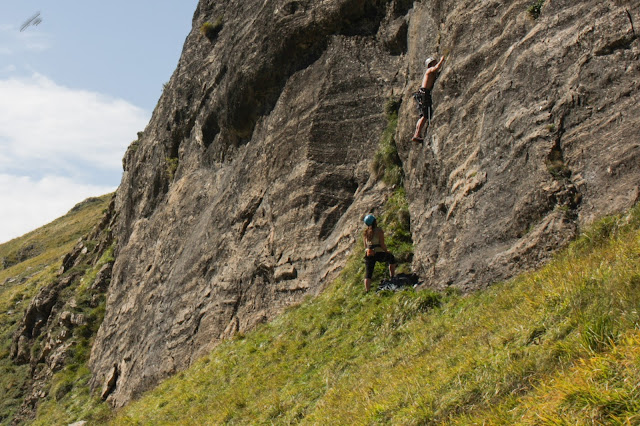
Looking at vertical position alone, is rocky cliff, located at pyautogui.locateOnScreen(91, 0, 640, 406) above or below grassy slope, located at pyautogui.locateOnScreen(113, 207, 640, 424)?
above

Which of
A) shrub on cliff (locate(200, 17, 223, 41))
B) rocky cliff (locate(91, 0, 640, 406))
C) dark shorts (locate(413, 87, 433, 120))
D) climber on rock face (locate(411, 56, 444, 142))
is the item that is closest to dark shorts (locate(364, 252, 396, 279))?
rocky cliff (locate(91, 0, 640, 406))

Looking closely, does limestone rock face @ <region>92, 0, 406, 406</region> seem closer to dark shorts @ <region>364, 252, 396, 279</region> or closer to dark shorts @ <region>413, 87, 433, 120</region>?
dark shorts @ <region>364, 252, 396, 279</region>

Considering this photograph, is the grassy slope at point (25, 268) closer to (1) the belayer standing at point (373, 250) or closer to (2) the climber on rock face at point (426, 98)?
(1) the belayer standing at point (373, 250)

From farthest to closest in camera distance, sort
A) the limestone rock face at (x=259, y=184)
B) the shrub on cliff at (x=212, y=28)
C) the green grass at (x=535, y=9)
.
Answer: the shrub on cliff at (x=212, y=28)
the limestone rock face at (x=259, y=184)
the green grass at (x=535, y=9)

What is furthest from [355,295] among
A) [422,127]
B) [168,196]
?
[168,196]

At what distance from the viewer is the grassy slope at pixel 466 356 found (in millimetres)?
5008

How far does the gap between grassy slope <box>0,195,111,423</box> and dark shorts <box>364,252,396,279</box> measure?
22251mm

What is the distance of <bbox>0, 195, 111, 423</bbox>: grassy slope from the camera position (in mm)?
30297

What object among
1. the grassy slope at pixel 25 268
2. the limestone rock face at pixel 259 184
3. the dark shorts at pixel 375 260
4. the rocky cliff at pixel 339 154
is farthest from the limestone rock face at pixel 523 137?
the grassy slope at pixel 25 268

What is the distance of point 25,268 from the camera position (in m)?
68.7

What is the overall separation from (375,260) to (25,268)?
6612cm

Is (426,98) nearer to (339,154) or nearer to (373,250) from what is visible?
(373,250)

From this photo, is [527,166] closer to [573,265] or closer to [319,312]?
[573,265]

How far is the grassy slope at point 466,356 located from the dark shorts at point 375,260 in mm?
515
